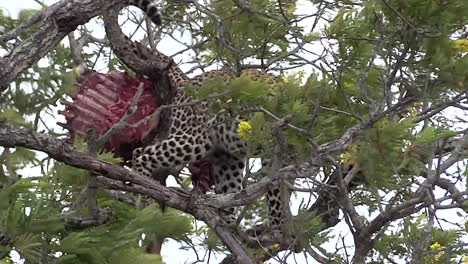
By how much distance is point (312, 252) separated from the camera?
19.4 feet

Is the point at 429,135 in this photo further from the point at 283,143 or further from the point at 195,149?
the point at 195,149

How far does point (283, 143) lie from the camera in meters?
5.30

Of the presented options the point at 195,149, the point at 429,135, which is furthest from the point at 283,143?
the point at 195,149

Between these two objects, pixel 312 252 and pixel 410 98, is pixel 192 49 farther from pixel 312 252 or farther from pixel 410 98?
pixel 410 98

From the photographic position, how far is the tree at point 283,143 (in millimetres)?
4688

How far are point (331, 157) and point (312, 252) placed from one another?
31.8 inches

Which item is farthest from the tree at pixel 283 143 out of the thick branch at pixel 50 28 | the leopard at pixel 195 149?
the leopard at pixel 195 149

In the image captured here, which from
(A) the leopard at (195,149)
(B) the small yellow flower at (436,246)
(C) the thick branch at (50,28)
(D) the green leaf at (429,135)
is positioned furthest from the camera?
(A) the leopard at (195,149)

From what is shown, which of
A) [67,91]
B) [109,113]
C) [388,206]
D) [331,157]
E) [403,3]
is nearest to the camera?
[67,91]

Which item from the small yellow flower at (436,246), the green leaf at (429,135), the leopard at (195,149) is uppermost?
the leopard at (195,149)

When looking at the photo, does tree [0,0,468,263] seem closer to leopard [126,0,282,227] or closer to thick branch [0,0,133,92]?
thick branch [0,0,133,92]

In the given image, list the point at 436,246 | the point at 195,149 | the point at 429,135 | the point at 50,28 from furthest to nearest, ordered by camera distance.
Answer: the point at 195,149
the point at 436,246
the point at 429,135
the point at 50,28

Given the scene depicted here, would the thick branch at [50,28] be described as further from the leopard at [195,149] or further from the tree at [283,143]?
the leopard at [195,149]

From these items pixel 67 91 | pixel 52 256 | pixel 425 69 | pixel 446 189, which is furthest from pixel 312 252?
pixel 67 91
